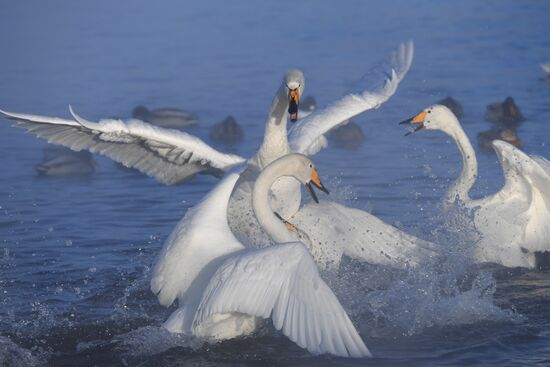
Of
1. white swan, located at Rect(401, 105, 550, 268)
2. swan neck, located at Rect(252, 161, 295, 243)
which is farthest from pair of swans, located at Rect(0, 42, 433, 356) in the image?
white swan, located at Rect(401, 105, 550, 268)

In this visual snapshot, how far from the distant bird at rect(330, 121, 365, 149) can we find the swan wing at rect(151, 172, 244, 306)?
5.74m

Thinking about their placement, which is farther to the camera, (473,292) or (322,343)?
(473,292)

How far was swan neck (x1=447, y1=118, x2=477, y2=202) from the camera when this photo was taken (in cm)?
904

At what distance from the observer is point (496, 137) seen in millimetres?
11945

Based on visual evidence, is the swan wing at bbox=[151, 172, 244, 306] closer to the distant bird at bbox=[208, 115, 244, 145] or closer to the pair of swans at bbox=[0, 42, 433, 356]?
the pair of swans at bbox=[0, 42, 433, 356]

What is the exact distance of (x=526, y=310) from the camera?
7.50m

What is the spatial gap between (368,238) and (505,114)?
17.0ft

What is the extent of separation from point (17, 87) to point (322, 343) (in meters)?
11.9

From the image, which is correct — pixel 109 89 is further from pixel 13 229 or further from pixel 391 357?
pixel 391 357

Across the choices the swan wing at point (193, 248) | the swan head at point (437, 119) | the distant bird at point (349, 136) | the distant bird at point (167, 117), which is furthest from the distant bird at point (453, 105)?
the swan wing at point (193, 248)

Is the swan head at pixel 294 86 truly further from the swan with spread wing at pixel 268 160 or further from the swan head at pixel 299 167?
the swan head at pixel 299 167

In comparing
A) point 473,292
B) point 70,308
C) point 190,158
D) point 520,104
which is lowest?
point 70,308

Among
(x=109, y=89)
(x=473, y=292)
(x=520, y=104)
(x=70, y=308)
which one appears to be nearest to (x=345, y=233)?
(x=473, y=292)

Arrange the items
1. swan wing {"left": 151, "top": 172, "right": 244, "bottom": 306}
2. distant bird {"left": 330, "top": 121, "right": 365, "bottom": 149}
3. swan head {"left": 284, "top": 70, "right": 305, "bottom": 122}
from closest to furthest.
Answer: swan wing {"left": 151, "top": 172, "right": 244, "bottom": 306} → swan head {"left": 284, "top": 70, "right": 305, "bottom": 122} → distant bird {"left": 330, "top": 121, "right": 365, "bottom": 149}
